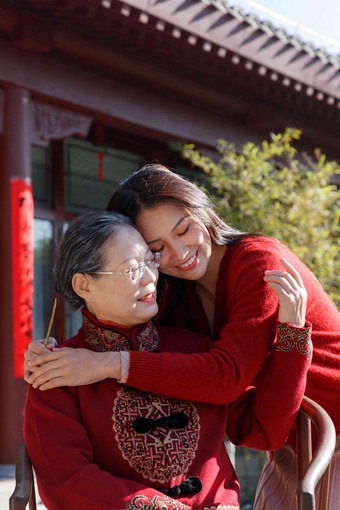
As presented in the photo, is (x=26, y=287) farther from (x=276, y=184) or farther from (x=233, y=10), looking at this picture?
(x=233, y=10)

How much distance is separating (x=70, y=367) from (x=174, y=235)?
0.51m

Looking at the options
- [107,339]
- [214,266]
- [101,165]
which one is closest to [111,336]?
[107,339]

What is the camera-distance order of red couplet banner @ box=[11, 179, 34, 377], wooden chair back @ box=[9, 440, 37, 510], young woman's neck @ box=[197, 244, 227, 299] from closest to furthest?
wooden chair back @ box=[9, 440, 37, 510] → young woman's neck @ box=[197, 244, 227, 299] → red couplet banner @ box=[11, 179, 34, 377]

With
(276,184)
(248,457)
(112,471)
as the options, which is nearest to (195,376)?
(112,471)

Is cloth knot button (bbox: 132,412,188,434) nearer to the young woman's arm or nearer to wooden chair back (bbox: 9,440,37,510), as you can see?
the young woman's arm

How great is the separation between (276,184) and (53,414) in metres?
3.72

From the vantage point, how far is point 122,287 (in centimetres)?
178

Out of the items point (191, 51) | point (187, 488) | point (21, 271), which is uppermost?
point (191, 51)

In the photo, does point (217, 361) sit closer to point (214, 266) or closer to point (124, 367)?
point (124, 367)

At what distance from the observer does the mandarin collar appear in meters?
1.82

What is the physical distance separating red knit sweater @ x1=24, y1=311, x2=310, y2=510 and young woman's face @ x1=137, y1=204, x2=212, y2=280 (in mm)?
207

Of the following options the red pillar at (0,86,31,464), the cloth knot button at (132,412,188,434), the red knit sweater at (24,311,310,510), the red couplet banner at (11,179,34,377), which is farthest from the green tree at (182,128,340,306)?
the cloth knot button at (132,412,188,434)

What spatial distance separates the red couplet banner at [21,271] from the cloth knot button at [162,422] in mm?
3150

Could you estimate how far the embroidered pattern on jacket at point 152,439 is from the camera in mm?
1670
